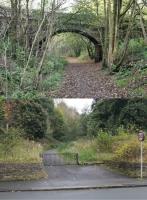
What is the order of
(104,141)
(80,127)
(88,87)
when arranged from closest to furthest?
(104,141)
(80,127)
(88,87)

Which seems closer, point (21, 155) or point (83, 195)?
point (83, 195)

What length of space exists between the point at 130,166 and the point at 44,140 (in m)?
5.53

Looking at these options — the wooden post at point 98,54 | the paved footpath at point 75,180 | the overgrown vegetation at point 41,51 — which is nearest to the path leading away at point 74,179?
the paved footpath at point 75,180

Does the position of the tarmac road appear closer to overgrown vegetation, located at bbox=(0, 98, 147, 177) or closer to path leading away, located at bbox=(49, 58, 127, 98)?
overgrown vegetation, located at bbox=(0, 98, 147, 177)

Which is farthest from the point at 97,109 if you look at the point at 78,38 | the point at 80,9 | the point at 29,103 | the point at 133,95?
the point at 78,38

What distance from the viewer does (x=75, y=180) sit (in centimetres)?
2130

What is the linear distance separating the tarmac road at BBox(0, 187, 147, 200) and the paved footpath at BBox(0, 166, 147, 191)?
0.64 m

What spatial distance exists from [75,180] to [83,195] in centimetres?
354

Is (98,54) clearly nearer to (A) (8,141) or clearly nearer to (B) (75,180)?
(A) (8,141)

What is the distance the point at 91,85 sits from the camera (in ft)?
97.3

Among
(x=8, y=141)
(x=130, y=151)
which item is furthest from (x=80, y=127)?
(x=8, y=141)

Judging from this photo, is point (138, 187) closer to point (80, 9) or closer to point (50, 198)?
point (50, 198)

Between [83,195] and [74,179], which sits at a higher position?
[83,195]

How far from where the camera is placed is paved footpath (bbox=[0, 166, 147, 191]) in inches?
Answer: 768
